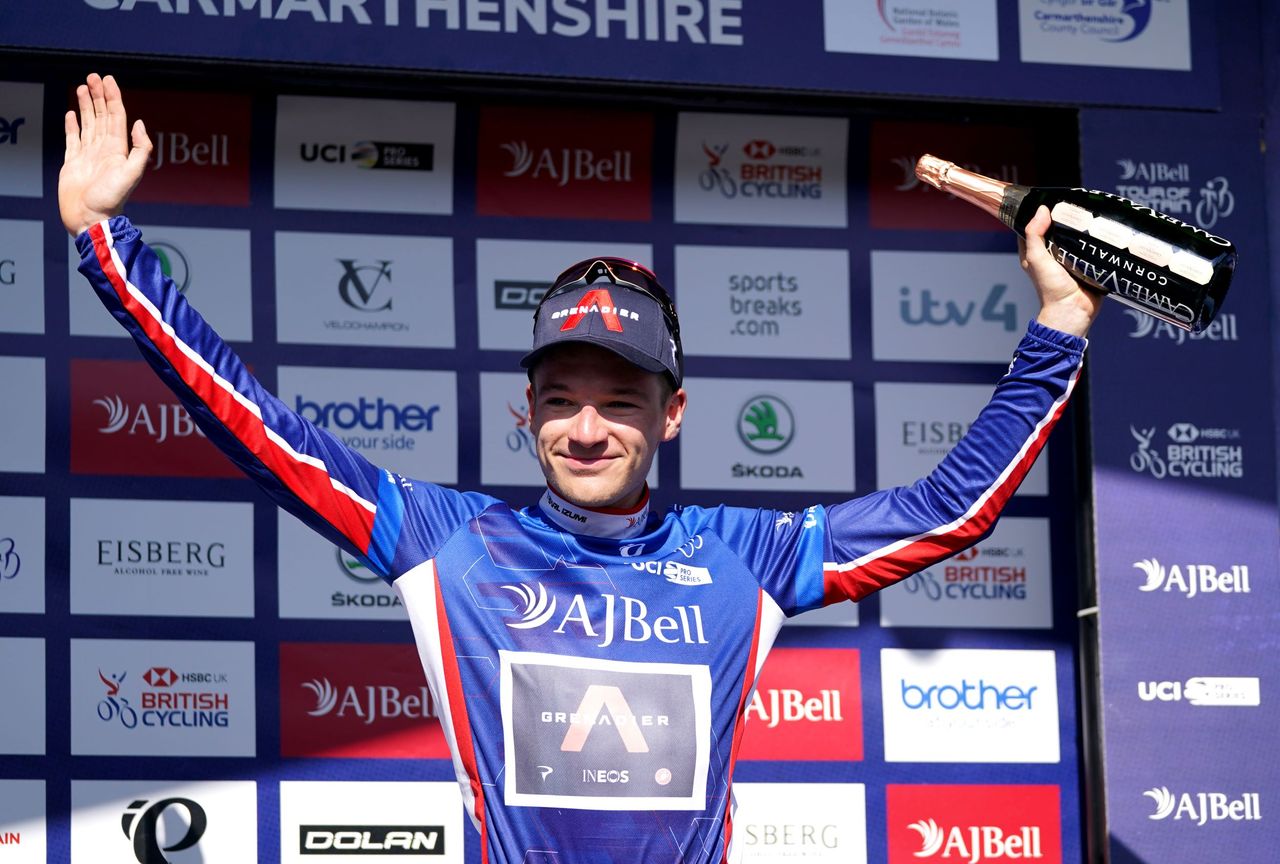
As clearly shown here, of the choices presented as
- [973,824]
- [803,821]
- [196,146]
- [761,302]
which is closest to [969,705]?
[973,824]

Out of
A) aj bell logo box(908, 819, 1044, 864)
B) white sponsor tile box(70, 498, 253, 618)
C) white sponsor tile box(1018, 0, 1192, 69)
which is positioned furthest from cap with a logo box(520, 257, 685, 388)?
white sponsor tile box(1018, 0, 1192, 69)

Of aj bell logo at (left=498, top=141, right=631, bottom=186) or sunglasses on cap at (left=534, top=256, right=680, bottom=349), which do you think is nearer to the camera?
sunglasses on cap at (left=534, top=256, right=680, bottom=349)

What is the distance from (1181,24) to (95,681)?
11.4 ft

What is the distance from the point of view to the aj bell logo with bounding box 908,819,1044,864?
4676 mm

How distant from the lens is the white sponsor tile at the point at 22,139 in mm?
4480

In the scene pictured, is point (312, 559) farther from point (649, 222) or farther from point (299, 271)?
point (649, 222)

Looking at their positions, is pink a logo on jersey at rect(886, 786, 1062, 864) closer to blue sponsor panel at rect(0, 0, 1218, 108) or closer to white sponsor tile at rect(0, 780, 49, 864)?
blue sponsor panel at rect(0, 0, 1218, 108)

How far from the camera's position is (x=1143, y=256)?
2.58 m

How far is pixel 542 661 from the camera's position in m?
2.51

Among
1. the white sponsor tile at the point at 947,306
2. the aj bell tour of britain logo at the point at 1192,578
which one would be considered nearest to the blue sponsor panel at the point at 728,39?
the white sponsor tile at the point at 947,306

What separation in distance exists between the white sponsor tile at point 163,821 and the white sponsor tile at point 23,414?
836mm

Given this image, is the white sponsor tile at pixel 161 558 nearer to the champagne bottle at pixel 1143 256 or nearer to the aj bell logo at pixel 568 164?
the aj bell logo at pixel 568 164

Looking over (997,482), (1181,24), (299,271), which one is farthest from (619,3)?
(997,482)

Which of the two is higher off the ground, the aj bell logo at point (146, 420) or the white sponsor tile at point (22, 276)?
the white sponsor tile at point (22, 276)
